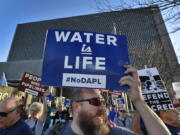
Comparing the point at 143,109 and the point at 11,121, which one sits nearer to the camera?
the point at 143,109

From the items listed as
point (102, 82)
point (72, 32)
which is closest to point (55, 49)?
point (72, 32)

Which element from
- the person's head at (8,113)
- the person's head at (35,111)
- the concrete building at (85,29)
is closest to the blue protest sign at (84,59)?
the person's head at (8,113)

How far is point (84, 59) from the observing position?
192cm

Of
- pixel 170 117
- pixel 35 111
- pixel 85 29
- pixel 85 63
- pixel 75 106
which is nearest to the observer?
pixel 75 106

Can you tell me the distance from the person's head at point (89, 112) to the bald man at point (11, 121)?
4.02 ft

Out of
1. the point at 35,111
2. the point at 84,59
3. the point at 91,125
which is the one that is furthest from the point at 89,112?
the point at 35,111

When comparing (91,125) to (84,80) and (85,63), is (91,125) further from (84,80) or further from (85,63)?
(85,63)

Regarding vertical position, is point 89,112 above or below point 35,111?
below

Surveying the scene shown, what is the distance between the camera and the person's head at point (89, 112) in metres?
1.56

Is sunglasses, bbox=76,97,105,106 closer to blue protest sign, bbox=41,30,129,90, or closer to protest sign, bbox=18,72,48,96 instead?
blue protest sign, bbox=41,30,129,90

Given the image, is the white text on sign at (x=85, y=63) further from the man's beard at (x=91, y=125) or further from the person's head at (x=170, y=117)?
the person's head at (x=170, y=117)

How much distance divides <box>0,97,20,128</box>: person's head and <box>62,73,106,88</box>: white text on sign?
1379mm

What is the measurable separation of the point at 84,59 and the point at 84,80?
0.81 ft

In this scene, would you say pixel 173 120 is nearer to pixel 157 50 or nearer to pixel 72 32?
pixel 72 32
